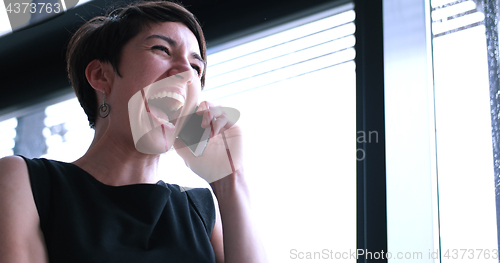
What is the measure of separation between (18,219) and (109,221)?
0.56ft

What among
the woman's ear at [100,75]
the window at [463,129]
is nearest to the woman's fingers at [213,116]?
the woman's ear at [100,75]

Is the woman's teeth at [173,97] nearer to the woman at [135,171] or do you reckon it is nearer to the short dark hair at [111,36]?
the woman at [135,171]

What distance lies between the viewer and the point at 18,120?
2.03 m

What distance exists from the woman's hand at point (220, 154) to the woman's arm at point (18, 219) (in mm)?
364

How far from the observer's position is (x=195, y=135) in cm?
108

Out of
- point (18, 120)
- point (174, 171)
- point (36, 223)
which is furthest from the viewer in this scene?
point (18, 120)

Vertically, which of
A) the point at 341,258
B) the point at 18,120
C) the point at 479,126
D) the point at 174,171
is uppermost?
the point at 18,120

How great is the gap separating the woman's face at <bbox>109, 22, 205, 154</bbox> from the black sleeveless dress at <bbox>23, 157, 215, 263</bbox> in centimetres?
12

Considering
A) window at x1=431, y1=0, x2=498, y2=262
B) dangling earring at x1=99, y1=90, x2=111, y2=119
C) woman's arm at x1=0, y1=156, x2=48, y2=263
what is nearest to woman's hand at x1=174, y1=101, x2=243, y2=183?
dangling earring at x1=99, y1=90, x2=111, y2=119

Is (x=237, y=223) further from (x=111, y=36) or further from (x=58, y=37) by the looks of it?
(x=58, y=37)

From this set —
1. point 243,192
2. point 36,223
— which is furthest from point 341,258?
point 36,223

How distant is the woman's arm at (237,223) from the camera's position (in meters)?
1.01

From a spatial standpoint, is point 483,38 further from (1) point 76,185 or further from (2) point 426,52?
(1) point 76,185

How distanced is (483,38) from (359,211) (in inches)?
20.7
